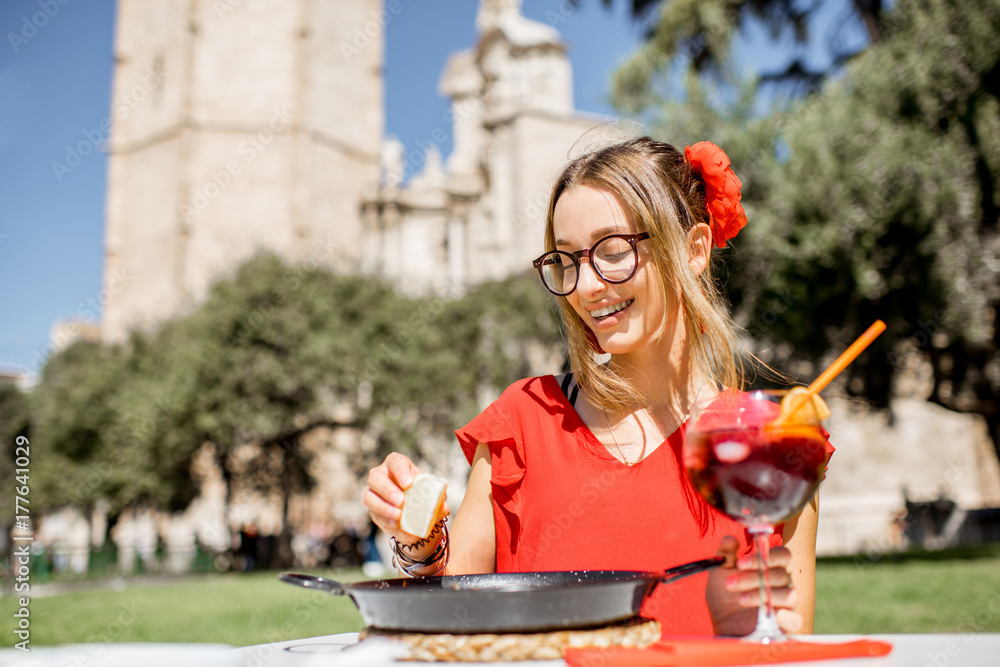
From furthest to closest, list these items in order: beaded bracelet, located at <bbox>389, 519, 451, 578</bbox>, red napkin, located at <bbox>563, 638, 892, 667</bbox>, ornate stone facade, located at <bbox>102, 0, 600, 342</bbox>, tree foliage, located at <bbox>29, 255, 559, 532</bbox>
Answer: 1. ornate stone facade, located at <bbox>102, 0, 600, 342</bbox>
2. tree foliage, located at <bbox>29, 255, 559, 532</bbox>
3. beaded bracelet, located at <bbox>389, 519, 451, 578</bbox>
4. red napkin, located at <bbox>563, 638, 892, 667</bbox>

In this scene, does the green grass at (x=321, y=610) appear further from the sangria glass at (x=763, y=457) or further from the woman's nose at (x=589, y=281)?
the sangria glass at (x=763, y=457)

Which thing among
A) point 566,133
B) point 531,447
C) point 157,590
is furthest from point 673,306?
point 566,133

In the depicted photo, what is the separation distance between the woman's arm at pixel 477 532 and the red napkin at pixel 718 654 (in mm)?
912

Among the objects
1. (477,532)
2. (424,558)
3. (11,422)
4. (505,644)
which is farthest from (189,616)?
(11,422)

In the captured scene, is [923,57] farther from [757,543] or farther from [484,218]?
[484,218]

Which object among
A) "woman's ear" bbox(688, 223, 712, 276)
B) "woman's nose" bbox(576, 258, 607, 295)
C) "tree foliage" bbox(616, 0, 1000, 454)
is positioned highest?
"tree foliage" bbox(616, 0, 1000, 454)

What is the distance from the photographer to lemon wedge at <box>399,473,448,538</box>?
129cm

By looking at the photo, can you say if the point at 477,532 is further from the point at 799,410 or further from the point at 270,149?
the point at 270,149

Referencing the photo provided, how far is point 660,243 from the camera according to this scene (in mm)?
1728

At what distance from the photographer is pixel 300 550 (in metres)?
27.8

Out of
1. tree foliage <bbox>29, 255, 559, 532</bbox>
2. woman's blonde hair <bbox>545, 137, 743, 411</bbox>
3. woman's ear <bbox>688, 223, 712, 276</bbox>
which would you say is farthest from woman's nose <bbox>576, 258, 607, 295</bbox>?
tree foliage <bbox>29, 255, 559, 532</bbox>

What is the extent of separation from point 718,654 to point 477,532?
995 millimetres

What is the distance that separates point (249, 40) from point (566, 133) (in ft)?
52.3

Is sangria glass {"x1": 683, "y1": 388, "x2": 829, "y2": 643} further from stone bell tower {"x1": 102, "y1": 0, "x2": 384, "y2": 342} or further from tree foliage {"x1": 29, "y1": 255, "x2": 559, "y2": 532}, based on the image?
stone bell tower {"x1": 102, "y1": 0, "x2": 384, "y2": 342}
